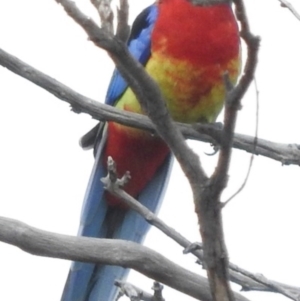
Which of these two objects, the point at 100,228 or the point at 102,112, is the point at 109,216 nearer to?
the point at 100,228

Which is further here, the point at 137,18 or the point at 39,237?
the point at 137,18

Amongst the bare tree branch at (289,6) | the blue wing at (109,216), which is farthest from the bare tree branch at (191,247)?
the blue wing at (109,216)

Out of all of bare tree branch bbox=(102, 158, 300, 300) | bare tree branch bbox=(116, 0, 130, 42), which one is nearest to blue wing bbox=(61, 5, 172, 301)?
bare tree branch bbox=(102, 158, 300, 300)

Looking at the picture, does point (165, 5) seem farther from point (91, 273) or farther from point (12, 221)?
point (12, 221)

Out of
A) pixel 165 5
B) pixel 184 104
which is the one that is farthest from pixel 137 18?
pixel 184 104

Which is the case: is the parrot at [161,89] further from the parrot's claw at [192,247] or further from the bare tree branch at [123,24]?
the bare tree branch at [123,24]

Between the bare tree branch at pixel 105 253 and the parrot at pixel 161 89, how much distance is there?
3.42ft

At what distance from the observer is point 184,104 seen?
3477 mm

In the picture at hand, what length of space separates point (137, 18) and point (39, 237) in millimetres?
2009

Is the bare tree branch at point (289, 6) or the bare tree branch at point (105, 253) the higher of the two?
the bare tree branch at point (289, 6)

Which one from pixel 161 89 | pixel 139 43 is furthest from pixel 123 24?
pixel 139 43

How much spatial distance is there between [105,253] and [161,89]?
1282 mm

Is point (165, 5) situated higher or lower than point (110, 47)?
higher

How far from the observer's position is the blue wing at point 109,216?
11.8 feet
